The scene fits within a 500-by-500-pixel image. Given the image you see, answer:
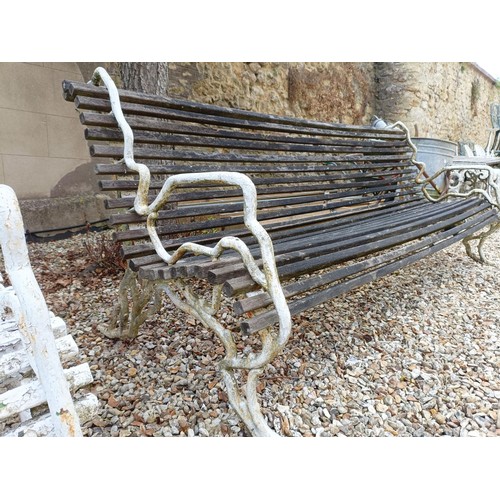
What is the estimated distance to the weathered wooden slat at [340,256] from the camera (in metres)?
1.03

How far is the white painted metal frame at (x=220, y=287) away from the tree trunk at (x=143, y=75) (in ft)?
4.36

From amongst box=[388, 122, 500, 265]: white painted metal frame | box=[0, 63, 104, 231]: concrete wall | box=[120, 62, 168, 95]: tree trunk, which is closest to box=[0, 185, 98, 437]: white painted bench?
box=[120, 62, 168, 95]: tree trunk

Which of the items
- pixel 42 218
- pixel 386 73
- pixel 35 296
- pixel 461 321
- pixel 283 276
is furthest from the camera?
pixel 386 73

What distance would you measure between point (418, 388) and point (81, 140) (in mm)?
3708

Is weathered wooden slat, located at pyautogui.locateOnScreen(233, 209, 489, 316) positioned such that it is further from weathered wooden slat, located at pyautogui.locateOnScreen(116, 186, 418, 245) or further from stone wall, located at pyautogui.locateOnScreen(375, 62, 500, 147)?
stone wall, located at pyautogui.locateOnScreen(375, 62, 500, 147)

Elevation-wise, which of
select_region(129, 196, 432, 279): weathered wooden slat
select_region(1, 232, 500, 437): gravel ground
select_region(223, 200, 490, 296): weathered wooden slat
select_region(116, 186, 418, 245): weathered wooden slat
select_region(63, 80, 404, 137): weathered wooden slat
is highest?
select_region(63, 80, 404, 137): weathered wooden slat

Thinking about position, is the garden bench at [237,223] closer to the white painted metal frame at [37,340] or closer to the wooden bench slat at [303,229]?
the wooden bench slat at [303,229]

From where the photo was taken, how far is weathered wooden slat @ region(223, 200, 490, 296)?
1.03 meters

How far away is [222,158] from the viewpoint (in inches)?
70.5

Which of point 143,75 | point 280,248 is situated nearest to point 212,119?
point 280,248

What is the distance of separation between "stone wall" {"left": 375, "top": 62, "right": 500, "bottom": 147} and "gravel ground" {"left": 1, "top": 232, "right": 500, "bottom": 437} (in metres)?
5.26

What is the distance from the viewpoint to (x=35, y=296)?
0.80 m

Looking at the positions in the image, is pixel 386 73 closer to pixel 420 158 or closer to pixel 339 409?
pixel 420 158

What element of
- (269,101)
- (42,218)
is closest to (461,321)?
(42,218)
